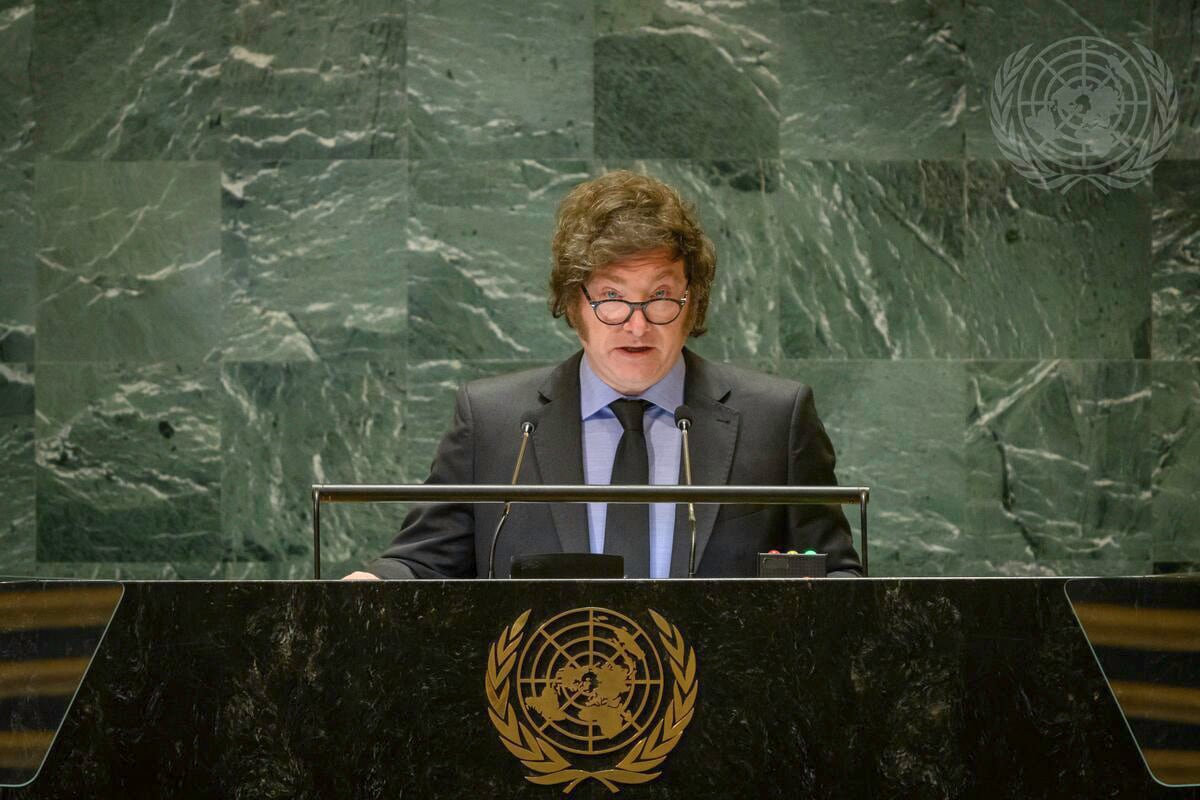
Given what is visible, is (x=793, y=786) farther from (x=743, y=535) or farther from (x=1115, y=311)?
(x=1115, y=311)

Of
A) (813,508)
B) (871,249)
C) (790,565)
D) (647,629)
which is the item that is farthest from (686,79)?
(647,629)

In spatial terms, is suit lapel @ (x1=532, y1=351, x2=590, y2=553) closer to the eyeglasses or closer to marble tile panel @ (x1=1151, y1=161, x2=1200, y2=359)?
the eyeglasses

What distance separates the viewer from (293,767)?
1620mm

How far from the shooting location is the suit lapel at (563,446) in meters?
2.59

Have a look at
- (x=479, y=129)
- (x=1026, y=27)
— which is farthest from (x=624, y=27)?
(x=1026, y=27)

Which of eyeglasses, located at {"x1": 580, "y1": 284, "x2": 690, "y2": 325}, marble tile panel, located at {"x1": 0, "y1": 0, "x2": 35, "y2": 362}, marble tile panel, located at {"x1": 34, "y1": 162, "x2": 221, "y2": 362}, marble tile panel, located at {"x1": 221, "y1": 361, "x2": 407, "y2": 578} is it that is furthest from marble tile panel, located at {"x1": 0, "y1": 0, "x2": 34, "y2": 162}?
eyeglasses, located at {"x1": 580, "y1": 284, "x2": 690, "y2": 325}

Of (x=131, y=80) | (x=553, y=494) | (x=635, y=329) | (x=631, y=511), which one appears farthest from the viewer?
(x=131, y=80)

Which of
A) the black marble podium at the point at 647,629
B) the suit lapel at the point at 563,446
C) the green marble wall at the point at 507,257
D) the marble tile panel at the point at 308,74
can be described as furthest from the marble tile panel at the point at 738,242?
the black marble podium at the point at 647,629

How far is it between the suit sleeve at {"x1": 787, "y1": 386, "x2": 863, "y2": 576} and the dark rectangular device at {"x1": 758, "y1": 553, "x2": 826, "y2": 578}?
43 cm

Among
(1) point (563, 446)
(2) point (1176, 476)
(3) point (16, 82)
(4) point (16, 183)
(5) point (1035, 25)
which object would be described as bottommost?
(2) point (1176, 476)

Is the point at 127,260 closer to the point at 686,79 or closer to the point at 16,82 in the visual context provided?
the point at 16,82

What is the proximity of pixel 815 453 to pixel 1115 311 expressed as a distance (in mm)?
2136

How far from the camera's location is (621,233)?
2.72 meters

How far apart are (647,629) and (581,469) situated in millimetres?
1035
